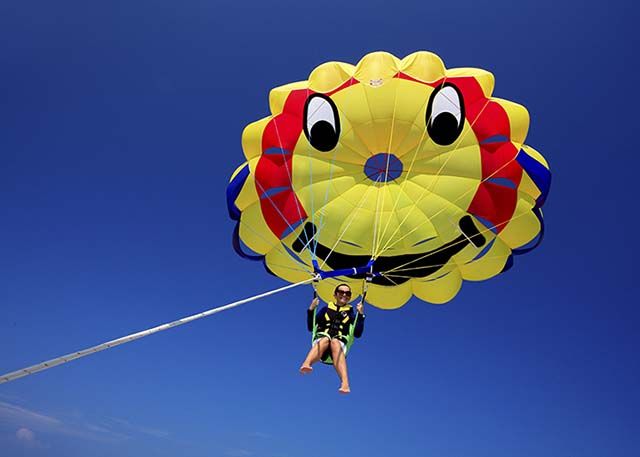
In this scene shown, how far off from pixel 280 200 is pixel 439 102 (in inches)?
127

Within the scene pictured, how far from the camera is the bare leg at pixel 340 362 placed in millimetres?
5757

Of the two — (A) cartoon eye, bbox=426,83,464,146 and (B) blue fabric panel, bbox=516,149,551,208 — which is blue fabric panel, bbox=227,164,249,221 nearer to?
(A) cartoon eye, bbox=426,83,464,146

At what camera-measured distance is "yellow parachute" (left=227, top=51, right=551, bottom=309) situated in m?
7.56

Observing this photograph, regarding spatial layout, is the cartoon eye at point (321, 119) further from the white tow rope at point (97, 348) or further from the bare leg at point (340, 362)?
the white tow rope at point (97, 348)

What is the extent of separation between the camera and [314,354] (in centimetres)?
584

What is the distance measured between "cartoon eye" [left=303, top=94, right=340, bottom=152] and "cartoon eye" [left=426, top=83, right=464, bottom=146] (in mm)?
1510

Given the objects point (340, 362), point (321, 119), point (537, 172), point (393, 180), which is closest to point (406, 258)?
point (393, 180)

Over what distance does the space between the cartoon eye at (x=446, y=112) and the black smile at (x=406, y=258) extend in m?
1.53

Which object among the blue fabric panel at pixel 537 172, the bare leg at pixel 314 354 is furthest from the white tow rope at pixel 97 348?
the blue fabric panel at pixel 537 172

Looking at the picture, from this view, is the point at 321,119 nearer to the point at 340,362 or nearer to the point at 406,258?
the point at 406,258

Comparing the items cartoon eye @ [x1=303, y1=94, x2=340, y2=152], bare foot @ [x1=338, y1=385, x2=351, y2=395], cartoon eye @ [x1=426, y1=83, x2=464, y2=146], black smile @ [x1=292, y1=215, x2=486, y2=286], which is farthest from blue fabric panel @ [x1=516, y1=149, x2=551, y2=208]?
bare foot @ [x1=338, y1=385, x2=351, y2=395]

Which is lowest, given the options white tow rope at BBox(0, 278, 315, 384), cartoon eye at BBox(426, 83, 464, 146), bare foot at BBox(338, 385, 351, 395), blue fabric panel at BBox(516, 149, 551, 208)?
white tow rope at BBox(0, 278, 315, 384)

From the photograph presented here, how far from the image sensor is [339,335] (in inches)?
241

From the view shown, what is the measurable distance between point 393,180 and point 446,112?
1676 millimetres
